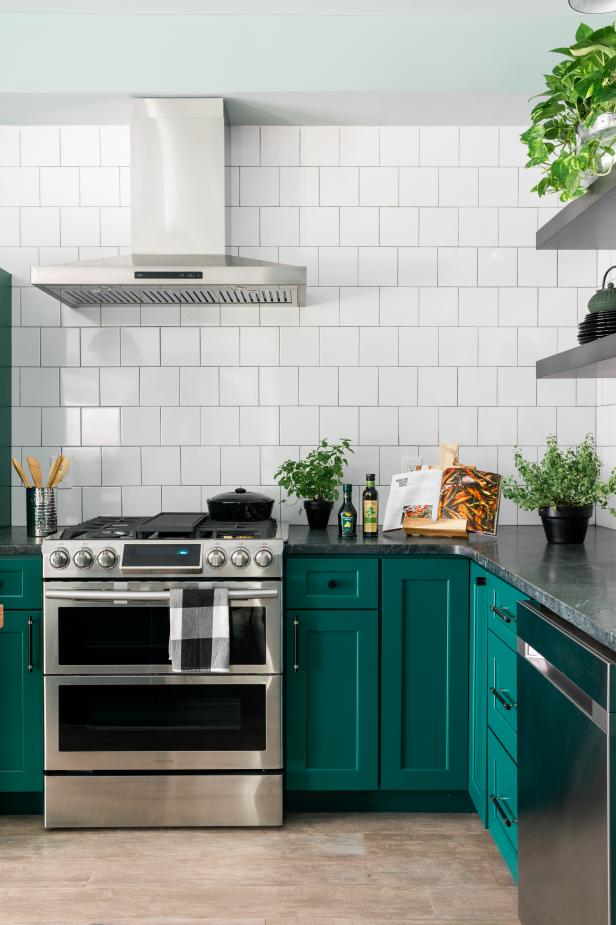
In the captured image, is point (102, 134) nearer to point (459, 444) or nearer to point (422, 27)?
point (422, 27)

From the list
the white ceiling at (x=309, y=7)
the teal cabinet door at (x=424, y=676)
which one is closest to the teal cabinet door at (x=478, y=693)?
the teal cabinet door at (x=424, y=676)

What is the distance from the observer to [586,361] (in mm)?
2225

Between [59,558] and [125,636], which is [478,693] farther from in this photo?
[59,558]

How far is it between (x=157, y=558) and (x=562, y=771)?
4.95 ft

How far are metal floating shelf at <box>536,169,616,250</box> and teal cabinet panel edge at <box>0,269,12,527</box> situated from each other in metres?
2.18

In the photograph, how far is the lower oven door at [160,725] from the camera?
2635mm

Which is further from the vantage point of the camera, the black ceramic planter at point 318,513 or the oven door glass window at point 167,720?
the black ceramic planter at point 318,513

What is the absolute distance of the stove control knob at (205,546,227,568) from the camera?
2.60 metres

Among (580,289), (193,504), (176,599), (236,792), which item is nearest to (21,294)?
(193,504)

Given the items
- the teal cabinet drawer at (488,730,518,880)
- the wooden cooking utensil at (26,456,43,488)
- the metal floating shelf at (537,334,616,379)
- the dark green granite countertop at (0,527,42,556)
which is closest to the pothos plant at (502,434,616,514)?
the metal floating shelf at (537,334,616,379)

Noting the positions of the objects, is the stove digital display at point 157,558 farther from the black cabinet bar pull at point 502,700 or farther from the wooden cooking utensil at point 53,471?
the black cabinet bar pull at point 502,700

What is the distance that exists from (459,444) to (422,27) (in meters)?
1.70

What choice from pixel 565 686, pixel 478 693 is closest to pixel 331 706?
pixel 478 693

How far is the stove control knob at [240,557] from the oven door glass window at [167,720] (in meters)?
0.43
